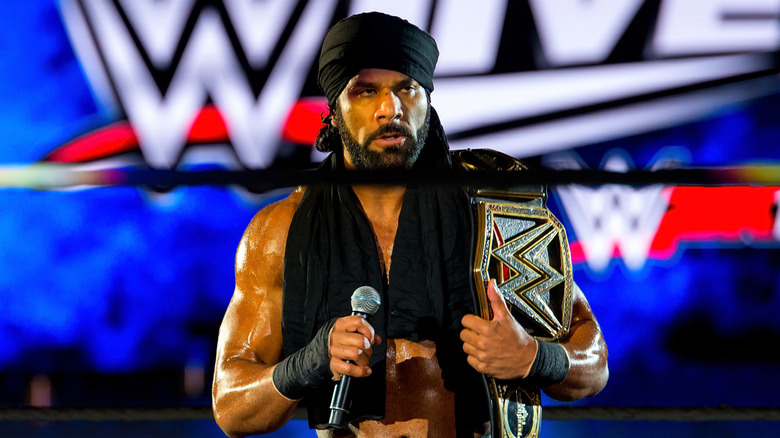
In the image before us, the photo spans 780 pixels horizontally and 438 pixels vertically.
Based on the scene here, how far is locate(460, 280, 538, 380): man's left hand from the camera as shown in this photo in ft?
3.45

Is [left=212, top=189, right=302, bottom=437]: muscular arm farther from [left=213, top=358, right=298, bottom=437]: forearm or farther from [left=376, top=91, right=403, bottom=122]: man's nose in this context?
[left=376, top=91, right=403, bottom=122]: man's nose

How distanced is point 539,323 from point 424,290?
0.18 metres

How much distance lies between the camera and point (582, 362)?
1.19 meters

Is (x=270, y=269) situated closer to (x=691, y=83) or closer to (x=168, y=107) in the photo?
(x=168, y=107)

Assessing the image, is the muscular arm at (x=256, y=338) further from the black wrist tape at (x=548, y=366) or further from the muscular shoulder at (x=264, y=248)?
the black wrist tape at (x=548, y=366)

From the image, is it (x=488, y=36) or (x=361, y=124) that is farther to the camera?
(x=488, y=36)

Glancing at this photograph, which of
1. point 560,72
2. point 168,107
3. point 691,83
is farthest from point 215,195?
point 691,83

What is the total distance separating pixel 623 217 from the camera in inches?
113

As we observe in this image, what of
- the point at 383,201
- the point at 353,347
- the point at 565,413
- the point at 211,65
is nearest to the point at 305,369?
the point at 353,347

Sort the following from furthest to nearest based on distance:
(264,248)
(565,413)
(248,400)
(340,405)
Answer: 1. (565,413)
2. (264,248)
3. (248,400)
4. (340,405)

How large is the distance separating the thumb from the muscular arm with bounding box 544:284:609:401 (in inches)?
6.1

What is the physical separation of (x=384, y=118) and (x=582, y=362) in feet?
1.51

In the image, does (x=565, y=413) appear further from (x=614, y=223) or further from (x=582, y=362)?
(x=614, y=223)

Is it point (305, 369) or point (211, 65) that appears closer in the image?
point (305, 369)
